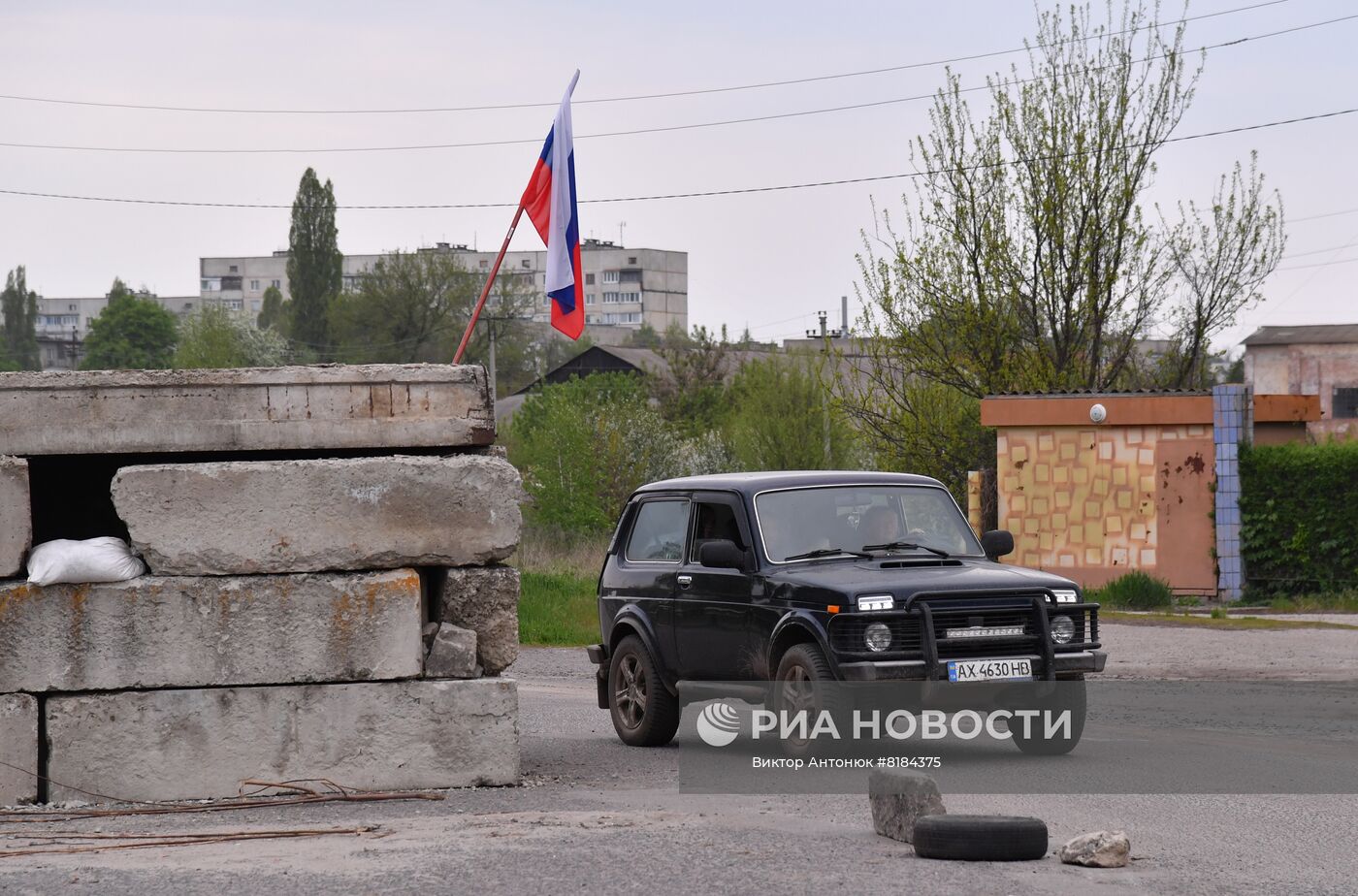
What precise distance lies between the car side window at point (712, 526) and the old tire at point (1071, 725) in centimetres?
220

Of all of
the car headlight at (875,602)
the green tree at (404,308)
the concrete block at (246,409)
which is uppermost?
the green tree at (404,308)

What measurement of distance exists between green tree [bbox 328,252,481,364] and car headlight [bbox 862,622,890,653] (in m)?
81.3

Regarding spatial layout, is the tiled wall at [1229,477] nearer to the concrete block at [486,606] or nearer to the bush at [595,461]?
the concrete block at [486,606]

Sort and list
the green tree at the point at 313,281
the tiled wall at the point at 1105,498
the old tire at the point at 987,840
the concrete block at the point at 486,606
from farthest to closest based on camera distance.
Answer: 1. the green tree at the point at 313,281
2. the tiled wall at the point at 1105,498
3. the concrete block at the point at 486,606
4. the old tire at the point at 987,840

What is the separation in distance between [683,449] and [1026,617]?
4337 centimetres

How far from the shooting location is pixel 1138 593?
25.9 m

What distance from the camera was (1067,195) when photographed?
3172 centimetres

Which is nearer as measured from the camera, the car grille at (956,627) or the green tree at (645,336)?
the car grille at (956,627)

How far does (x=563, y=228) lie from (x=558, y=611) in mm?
7940

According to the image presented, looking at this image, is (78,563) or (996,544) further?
(996,544)

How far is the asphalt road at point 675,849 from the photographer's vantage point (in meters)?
6.58

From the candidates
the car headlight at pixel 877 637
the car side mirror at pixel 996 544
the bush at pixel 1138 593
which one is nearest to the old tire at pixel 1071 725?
the car side mirror at pixel 996 544

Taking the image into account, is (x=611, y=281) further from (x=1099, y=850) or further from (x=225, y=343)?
(x=1099, y=850)

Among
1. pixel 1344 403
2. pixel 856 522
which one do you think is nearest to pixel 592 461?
pixel 1344 403
